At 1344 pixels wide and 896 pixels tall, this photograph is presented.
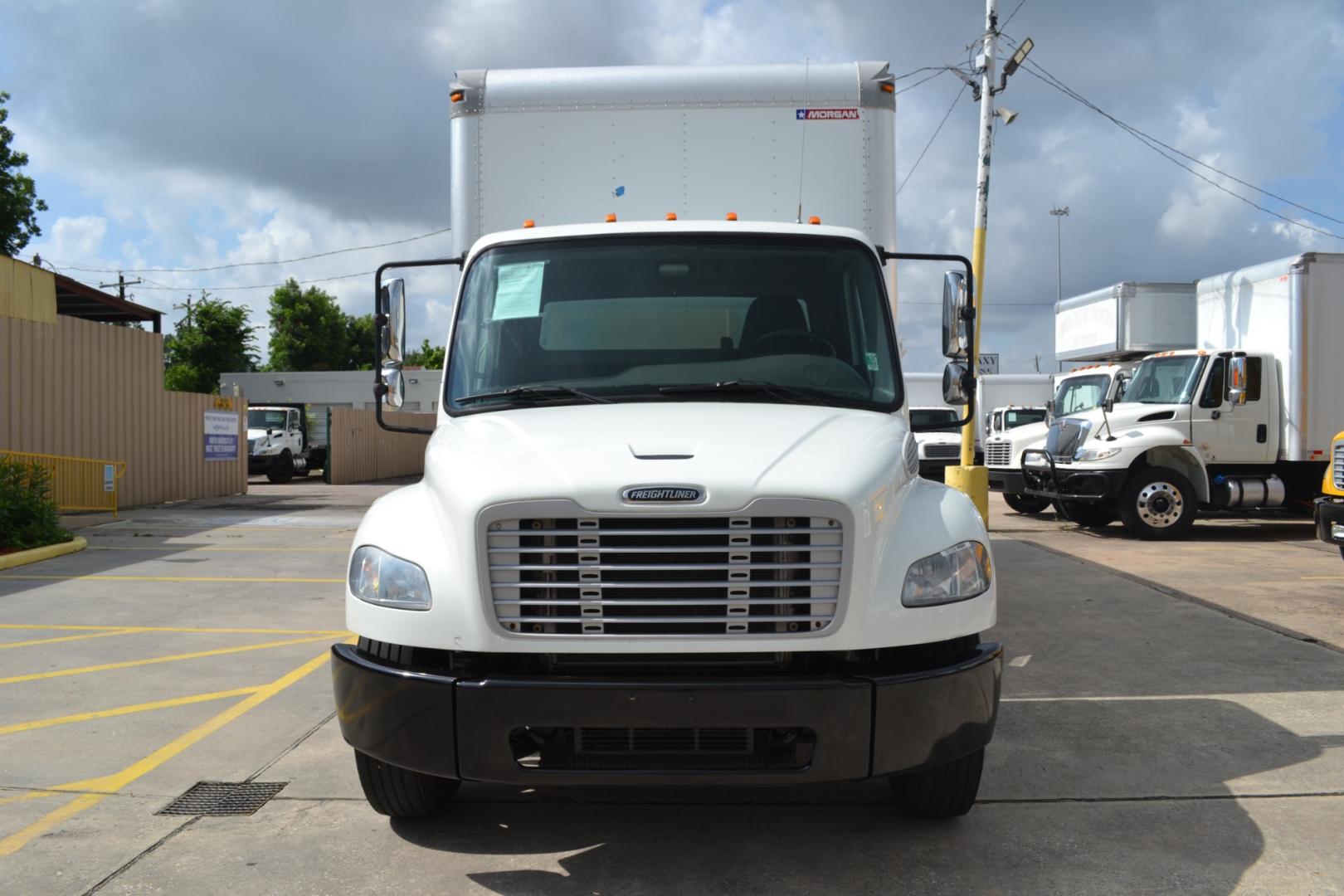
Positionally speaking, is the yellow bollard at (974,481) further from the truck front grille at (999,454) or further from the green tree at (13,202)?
the green tree at (13,202)

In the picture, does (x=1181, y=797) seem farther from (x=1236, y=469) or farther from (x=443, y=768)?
(x=1236, y=469)

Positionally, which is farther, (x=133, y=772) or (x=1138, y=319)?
(x=1138, y=319)

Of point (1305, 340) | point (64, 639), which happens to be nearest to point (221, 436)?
point (64, 639)

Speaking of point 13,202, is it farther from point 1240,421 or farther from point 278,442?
point 1240,421

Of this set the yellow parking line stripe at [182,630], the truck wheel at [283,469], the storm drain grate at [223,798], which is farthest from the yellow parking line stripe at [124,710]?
the truck wheel at [283,469]

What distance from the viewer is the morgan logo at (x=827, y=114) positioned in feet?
20.9

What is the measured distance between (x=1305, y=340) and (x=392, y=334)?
42.6ft

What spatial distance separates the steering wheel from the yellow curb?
9.83 metres

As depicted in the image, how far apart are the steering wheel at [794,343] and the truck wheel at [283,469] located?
2792 centimetres

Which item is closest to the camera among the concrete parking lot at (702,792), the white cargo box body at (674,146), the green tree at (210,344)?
the concrete parking lot at (702,792)

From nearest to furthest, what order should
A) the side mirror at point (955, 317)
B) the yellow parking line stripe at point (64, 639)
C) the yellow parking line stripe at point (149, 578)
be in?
the side mirror at point (955, 317) < the yellow parking line stripe at point (64, 639) < the yellow parking line stripe at point (149, 578)

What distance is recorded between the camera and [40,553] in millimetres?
11914

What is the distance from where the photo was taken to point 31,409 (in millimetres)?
17094

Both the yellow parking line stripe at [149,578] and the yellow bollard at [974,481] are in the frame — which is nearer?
the yellow parking line stripe at [149,578]
